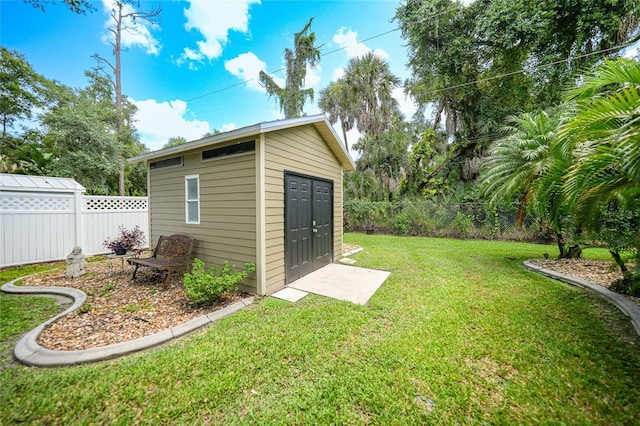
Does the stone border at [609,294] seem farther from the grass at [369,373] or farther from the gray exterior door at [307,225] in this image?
the gray exterior door at [307,225]

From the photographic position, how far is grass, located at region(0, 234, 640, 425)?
67.9 inches

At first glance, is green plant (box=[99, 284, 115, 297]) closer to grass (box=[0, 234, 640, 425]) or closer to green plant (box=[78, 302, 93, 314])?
green plant (box=[78, 302, 93, 314])

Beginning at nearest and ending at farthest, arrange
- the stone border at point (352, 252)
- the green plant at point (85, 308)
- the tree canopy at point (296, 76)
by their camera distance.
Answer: the green plant at point (85, 308)
the stone border at point (352, 252)
the tree canopy at point (296, 76)

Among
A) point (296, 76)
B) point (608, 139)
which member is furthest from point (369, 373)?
point (296, 76)

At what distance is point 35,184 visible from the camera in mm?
5652

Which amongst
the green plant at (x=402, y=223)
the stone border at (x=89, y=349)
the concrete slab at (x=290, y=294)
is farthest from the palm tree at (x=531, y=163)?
the stone border at (x=89, y=349)

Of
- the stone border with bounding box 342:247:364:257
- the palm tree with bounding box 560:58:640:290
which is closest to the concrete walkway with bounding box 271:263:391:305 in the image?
the stone border with bounding box 342:247:364:257

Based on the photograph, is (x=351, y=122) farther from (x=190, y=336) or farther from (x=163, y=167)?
(x=190, y=336)

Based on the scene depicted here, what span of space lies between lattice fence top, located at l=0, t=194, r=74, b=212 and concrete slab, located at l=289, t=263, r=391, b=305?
258 inches

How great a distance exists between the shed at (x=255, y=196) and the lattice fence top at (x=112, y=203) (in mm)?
2439

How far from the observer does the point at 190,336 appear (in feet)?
9.05

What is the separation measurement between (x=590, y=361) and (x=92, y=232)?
33.7ft

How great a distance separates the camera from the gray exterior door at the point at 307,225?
457 cm

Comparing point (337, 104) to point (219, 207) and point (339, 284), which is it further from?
point (339, 284)
